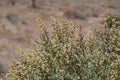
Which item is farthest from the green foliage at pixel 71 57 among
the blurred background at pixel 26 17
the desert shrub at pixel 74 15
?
the desert shrub at pixel 74 15

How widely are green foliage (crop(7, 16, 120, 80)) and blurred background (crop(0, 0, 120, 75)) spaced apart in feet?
38.5

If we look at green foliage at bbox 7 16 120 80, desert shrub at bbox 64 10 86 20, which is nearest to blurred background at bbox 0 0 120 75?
desert shrub at bbox 64 10 86 20

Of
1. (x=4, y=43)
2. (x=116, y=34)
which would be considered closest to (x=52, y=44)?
(x=116, y=34)

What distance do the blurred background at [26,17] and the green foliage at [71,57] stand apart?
1173cm

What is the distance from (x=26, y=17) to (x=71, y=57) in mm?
42138

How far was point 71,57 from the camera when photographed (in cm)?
1392

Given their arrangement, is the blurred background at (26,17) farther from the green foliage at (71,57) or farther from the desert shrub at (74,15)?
the green foliage at (71,57)

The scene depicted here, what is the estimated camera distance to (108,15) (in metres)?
15.4

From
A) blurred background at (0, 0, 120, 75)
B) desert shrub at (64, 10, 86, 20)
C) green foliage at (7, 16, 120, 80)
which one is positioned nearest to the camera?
green foliage at (7, 16, 120, 80)

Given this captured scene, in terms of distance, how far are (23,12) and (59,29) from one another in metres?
45.6

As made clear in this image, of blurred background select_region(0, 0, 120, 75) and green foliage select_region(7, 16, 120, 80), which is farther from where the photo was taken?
blurred background select_region(0, 0, 120, 75)

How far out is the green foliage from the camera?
531 inches

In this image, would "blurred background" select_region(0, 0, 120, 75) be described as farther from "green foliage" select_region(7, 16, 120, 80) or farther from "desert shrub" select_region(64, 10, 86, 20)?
"green foliage" select_region(7, 16, 120, 80)

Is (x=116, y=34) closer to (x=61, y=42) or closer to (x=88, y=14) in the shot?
(x=61, y=42)
